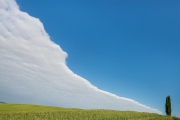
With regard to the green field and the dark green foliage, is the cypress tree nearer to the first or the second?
the dark green foliage

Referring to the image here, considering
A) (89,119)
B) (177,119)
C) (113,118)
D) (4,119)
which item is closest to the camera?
(4,119)

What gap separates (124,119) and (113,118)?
194 cm

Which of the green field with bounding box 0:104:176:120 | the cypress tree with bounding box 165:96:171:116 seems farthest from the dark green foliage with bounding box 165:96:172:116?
the green field with bounding box 0:104:176:120

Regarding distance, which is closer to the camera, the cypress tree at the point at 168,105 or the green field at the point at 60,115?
the green field at the point at 60,115

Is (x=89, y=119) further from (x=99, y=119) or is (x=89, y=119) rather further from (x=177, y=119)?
(x=177, y=119)

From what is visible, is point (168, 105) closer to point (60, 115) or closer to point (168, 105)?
point (168, 105)

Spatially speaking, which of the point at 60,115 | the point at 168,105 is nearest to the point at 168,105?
the point at 168,105

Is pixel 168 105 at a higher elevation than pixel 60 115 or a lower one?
higher

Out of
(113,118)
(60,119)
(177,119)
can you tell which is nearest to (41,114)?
(60,119)

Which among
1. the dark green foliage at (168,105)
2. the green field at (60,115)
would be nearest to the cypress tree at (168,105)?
the dark green foliage at (168,105)

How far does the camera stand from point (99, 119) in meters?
34.2

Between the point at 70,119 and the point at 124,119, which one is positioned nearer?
the point at 70,119

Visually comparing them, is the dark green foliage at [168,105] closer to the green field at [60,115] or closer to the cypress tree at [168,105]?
the cypress tree at [168,105]

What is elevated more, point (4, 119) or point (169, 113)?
point (169, 113)
